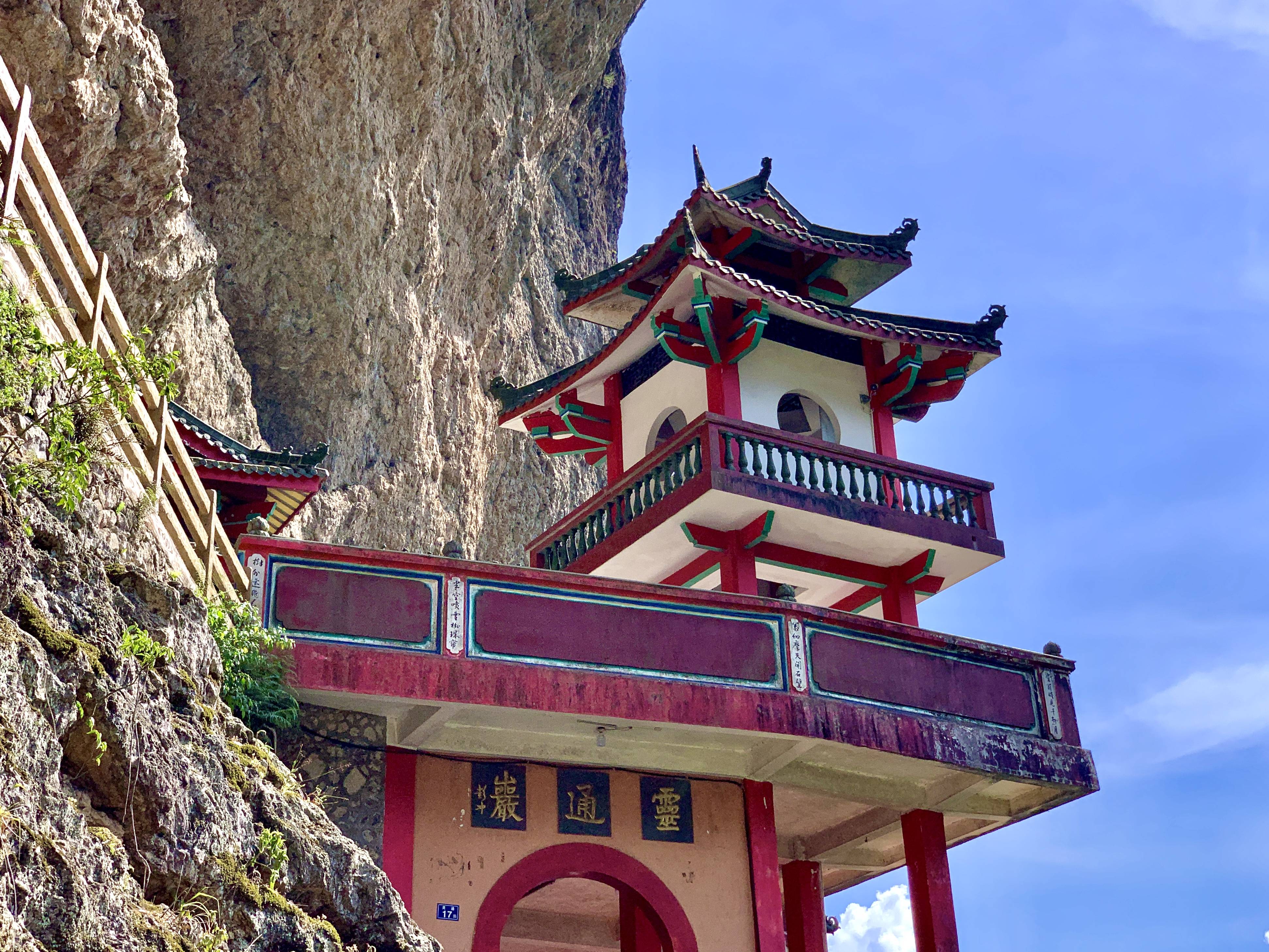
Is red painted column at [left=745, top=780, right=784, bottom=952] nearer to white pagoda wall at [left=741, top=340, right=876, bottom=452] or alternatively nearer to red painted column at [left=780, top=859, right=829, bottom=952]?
red painted column at [left=780, top=859, right=829, bottom=952]

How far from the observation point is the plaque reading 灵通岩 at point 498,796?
46.2ft

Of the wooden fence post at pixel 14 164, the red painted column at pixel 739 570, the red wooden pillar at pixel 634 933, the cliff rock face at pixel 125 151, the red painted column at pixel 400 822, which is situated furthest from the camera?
the red painted column at pixel 739 570

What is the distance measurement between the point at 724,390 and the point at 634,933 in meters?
5.78

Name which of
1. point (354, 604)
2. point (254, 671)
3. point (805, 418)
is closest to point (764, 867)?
point (354, 604)

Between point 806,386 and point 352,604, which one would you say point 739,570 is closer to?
point 806,386

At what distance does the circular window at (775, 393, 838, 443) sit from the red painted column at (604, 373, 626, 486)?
76.0 inches

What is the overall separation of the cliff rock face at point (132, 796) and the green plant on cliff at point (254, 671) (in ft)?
6.31

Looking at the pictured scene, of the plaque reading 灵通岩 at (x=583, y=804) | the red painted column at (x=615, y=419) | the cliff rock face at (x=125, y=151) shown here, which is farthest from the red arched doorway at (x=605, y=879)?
the cliff rock face at (x=125, y=151)

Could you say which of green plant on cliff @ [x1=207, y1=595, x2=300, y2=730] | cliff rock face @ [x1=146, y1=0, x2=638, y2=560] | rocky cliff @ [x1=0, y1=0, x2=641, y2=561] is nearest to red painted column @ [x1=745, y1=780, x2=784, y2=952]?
green plant on cliff @ [x1=207, y1=595, x2=300, y2=730]

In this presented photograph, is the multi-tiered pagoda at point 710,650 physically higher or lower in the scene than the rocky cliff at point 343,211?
lower

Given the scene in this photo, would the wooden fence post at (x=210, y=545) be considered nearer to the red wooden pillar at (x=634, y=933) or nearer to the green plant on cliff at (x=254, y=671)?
the green plant on cliff at (x=254, y=671)

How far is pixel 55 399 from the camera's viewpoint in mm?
9734

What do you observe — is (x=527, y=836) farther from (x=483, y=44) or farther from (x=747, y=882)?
(x=483, y=44)

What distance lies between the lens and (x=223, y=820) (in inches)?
348
